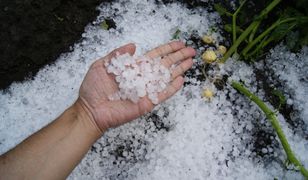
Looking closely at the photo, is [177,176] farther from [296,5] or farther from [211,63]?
[296,5]

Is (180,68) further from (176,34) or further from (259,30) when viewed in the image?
(259,30)

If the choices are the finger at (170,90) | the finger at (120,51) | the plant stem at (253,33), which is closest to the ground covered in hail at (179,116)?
the plant stem at (253,33)

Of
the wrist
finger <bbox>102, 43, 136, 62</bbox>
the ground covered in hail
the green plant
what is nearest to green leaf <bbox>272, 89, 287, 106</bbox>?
the ground covered in hail

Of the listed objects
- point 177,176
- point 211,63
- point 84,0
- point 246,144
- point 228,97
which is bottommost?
point 177,176

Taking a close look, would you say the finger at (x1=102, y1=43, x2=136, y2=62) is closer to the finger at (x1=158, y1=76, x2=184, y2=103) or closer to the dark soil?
the finger at (x1=158, y1=76, x2=184, y2=103)

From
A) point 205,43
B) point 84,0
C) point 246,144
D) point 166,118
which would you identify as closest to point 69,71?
point 84,0

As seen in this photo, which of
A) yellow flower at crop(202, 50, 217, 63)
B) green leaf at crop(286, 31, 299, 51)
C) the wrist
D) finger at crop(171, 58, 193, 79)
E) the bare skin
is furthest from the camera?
yellow flower at crop(202, 50, 217, 63)
